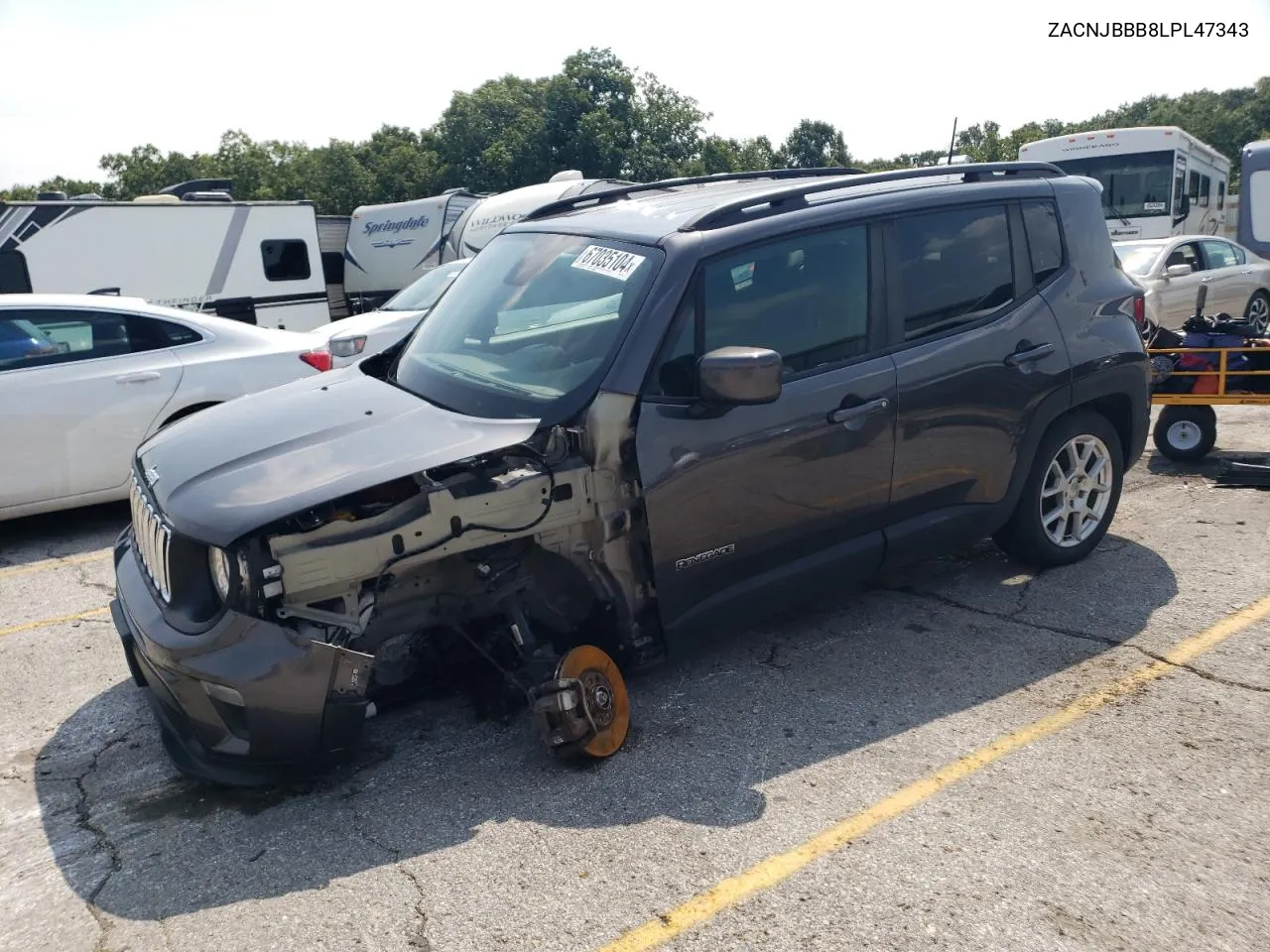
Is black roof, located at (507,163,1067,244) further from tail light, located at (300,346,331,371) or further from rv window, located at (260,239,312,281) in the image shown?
rv window, located at (260,239,312,281)

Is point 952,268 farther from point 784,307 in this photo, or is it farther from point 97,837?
point 97,837

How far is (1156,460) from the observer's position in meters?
7.68

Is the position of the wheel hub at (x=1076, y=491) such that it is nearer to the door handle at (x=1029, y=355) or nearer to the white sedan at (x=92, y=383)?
the door handle at (x=1029, y=355)

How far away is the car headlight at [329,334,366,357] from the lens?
8820 mm

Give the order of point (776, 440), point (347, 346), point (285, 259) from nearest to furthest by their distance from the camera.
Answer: point (776, 440) → point (347, 346) → point (285, 259)

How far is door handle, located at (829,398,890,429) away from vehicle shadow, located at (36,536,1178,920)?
948 mm

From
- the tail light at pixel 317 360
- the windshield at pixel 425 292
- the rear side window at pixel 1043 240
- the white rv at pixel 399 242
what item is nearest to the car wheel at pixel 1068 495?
the rear side window at pixel 1043 240

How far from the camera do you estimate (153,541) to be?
3.61m

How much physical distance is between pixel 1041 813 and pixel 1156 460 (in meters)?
5.24

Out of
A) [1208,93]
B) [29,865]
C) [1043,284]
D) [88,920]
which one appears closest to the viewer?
[88,920]

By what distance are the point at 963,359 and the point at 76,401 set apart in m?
5.49

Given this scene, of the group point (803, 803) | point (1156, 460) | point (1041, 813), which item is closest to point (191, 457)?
point (803, 803)

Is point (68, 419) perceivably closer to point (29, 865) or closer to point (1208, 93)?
point (29, 865)

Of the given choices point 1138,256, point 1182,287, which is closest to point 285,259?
point 1138,256
